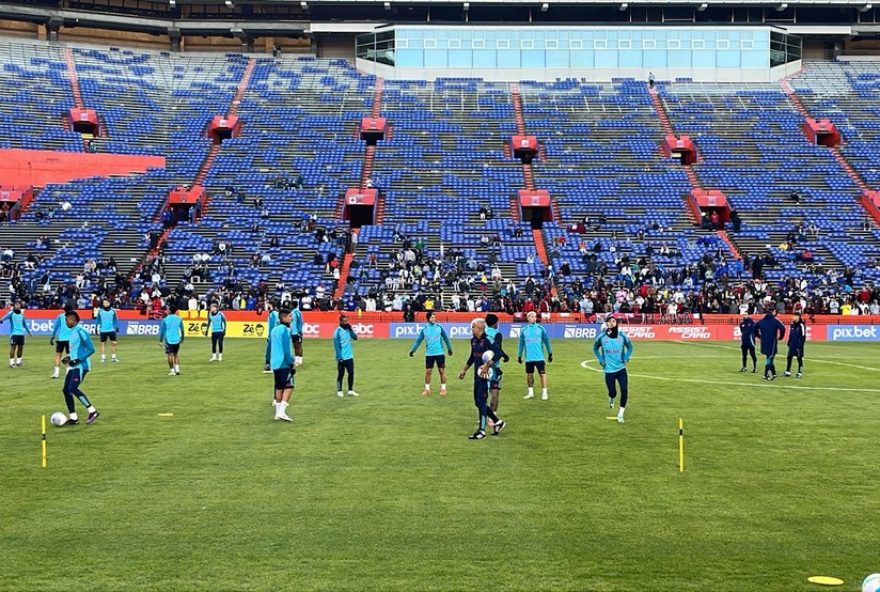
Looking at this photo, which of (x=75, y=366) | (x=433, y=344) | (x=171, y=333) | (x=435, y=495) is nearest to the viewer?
(x=435, y=495)

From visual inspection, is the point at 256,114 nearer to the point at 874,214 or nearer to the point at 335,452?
the point at 874,214

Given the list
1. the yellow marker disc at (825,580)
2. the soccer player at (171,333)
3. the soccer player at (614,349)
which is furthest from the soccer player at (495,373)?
the soccer player at (171,333)

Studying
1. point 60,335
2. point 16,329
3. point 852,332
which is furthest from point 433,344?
point 852,332

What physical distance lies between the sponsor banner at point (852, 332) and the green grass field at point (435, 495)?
28.2m

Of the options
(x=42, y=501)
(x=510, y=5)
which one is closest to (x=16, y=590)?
(x=42, y=501)

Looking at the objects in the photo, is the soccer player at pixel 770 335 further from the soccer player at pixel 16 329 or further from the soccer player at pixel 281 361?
the soccer player at pixel 16 329

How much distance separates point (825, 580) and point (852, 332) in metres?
44.8

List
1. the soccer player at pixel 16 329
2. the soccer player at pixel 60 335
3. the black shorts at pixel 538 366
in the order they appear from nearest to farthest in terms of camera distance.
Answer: the black shorts at pixel 538 366 → the soccer player at pixel 60 335 → the soccer player at pixel 16 329

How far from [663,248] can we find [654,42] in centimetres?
3300

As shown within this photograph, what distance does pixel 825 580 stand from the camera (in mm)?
9500

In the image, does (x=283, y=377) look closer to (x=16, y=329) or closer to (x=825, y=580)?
(x=825, y=580)

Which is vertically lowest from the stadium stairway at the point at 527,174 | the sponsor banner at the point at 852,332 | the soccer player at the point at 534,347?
the sponsor banner at the point at 852,332

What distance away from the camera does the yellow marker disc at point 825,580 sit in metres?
9.41

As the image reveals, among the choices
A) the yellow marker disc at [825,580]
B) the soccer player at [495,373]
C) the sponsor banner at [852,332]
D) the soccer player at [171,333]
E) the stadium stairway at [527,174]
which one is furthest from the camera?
the stadium stairway at [527,174]
